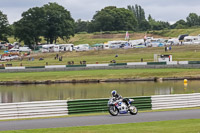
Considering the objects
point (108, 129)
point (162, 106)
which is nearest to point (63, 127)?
point (108, 129)

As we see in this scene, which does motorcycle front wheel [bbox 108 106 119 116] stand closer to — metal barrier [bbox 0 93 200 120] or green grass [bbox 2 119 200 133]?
metal barrier [bbox 0 93 200 120]

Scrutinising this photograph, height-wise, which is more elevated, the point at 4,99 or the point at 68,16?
the point at 68,16

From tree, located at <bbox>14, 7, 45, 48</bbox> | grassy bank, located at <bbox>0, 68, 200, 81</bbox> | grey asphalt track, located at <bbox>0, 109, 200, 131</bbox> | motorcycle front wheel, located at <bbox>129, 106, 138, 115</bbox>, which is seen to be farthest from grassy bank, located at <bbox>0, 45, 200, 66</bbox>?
motorcycle front wheel, located at <bbox>129, 106, 138, 115</bbox>

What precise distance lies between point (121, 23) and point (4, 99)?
5727 inches

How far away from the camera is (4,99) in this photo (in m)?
47.1

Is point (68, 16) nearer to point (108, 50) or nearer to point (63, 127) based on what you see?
point (108, 50)

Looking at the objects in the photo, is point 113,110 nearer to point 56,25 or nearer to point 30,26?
point 30,26

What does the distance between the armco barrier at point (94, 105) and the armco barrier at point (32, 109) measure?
1.81 feet

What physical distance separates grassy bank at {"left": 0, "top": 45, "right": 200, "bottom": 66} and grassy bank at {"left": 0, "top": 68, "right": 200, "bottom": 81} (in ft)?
45.4

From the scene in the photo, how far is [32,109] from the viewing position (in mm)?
26156

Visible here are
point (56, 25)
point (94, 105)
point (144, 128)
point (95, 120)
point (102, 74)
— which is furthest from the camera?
point (56, 25)

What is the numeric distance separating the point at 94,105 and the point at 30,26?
11869cm

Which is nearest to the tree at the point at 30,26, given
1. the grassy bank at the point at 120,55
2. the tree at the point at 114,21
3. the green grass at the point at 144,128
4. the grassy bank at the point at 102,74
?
the grassy bank at the point at 120,55

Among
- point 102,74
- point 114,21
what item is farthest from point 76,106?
point 114,21
